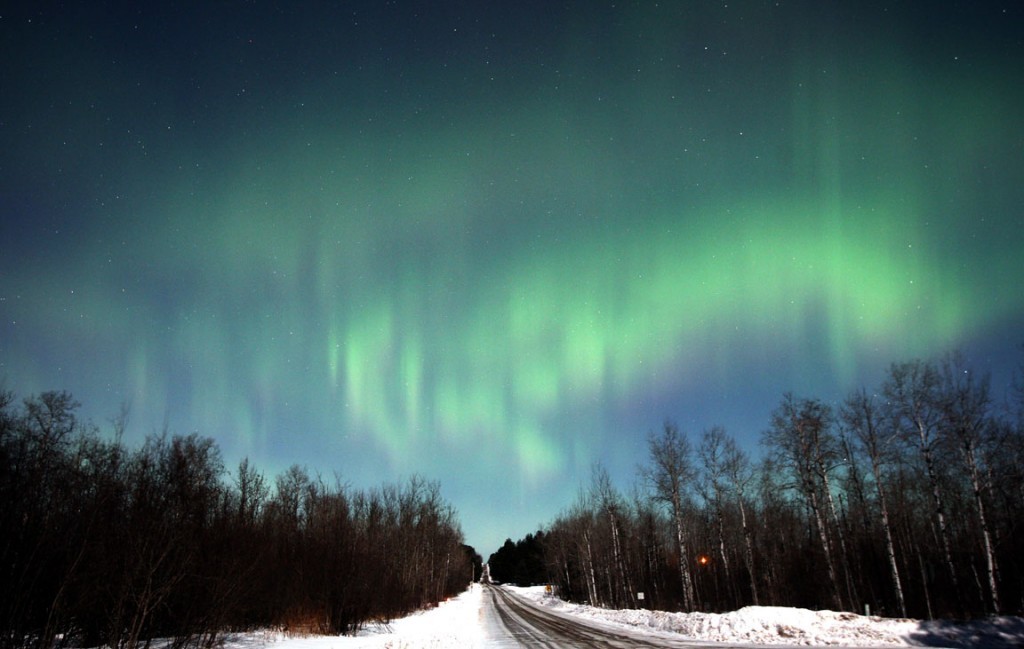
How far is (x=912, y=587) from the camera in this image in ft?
109

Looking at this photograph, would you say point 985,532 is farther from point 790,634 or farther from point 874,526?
point 874,526

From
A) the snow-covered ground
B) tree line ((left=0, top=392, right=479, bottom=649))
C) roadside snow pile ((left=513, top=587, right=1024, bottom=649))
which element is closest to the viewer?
tree line ((left=0, top=392, right=479, bottom=649))

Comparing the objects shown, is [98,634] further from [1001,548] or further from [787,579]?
[787,579]

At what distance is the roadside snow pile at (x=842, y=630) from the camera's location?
54.1ft

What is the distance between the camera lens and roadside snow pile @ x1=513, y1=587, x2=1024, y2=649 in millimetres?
16500

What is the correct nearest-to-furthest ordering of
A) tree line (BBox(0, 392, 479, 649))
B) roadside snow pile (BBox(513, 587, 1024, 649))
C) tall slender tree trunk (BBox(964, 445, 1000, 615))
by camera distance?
tree line (BBox(0, 392, 479, 649)), roadside snow pile (BBox(513, 587, 1024, 649)), tall slender tree trunk (BBox(964, 445, 1000, 615))

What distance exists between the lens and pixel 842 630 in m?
18.3

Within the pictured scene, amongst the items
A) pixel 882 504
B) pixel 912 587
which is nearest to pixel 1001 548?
pixel 912 587

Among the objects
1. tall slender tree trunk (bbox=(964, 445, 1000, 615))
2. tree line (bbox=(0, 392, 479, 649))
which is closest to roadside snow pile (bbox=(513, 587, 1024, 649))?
tall slender tree trunk (bbox=(964, 445, 1000, 615))

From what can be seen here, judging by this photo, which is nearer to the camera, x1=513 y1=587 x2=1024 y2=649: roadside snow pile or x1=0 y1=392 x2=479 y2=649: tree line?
x1=0 y1=392 x2=479 y2=649: tree line

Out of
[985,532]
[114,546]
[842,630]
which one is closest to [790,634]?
[842,630]

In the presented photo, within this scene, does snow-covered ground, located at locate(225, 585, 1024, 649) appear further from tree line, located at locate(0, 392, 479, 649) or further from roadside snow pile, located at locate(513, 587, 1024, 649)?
tree line, located at locate(0, 392, 479, 649)

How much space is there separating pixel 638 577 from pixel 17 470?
63.0m

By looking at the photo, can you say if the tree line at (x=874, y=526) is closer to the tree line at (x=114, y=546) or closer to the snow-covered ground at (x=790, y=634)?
the snow-covered ground at (x=790, y=634)
